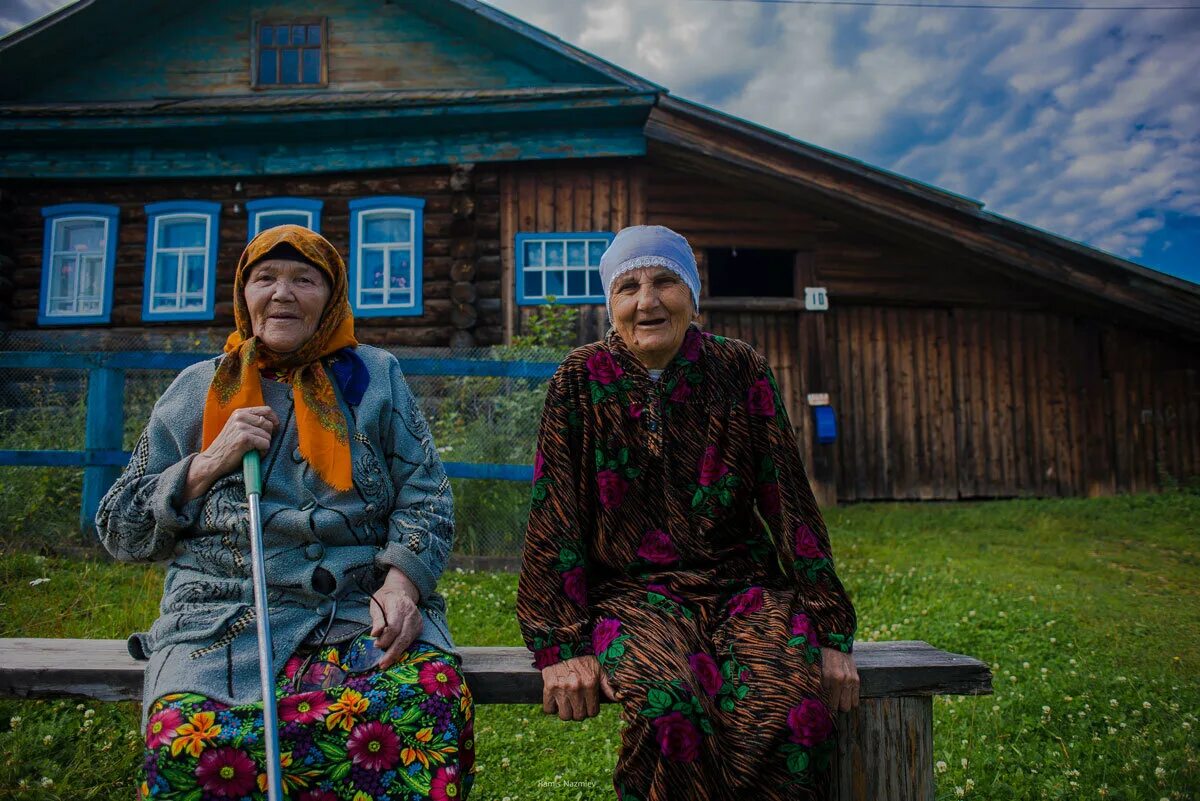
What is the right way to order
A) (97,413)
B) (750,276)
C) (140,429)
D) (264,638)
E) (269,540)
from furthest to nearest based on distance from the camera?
(750,276)
(140,429)
(97,413)
(269,540)
(264,638)

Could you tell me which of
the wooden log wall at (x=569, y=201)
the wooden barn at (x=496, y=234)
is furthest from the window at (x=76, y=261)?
the wooden log wall at (x=569, y=201)

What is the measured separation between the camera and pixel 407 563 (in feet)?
6.09

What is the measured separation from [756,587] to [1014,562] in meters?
4.50

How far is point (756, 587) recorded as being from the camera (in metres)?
1.95

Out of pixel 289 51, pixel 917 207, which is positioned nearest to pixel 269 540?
pixel 917 207

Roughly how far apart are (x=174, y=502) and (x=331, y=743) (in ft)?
2.41

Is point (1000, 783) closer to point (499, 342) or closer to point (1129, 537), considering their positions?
point (1129, 537)

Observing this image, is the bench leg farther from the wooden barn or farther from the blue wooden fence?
the wooden barn

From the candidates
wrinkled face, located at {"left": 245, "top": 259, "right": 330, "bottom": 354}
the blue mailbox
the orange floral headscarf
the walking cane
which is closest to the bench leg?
the walking cane

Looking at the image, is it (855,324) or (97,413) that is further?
(855,324)

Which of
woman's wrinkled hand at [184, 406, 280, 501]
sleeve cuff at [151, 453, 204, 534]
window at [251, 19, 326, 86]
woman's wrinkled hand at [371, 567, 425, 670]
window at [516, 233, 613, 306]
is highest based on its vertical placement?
window at [251, 19, 326, 86]

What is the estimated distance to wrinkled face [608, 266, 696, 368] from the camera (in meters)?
2.06

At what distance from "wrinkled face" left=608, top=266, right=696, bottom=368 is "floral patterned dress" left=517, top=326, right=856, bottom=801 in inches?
2.4

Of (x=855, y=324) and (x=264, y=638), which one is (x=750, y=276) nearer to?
(x=855, y=324)
